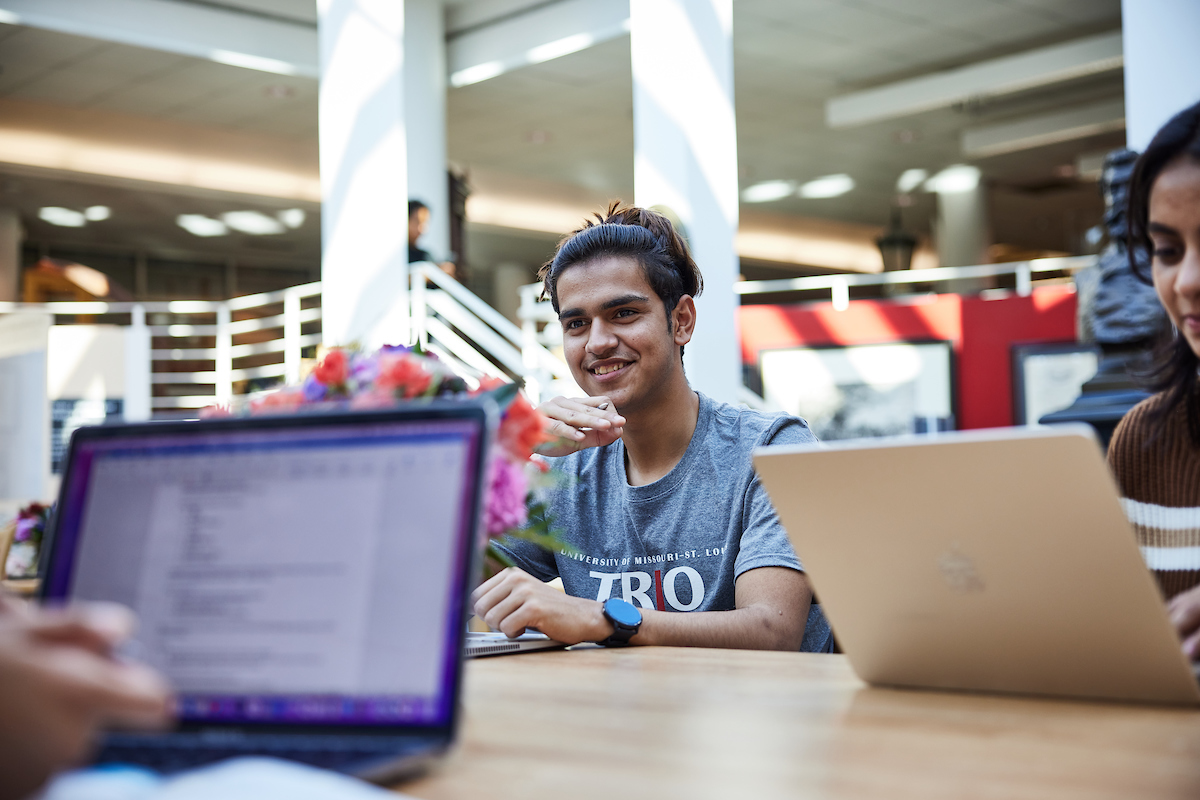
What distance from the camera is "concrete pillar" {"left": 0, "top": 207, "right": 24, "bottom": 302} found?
10016 mm

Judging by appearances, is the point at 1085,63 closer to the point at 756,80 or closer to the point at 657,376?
the point at 756,80

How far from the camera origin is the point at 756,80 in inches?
323

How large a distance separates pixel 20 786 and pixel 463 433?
1.00 feet

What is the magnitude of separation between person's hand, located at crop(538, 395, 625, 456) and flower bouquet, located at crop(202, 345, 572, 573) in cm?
44


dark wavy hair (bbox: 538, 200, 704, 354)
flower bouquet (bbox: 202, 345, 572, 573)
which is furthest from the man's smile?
flower bouquet (bbox: 202, 345, 572, 573)

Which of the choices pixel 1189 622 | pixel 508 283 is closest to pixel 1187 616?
pixel 1189 622

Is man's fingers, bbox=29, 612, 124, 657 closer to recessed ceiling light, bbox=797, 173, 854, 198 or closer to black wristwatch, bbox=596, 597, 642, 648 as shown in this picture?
black wristwatch, bbox=596, 597, 642, 648

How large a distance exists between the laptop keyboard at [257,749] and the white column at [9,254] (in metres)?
10.8

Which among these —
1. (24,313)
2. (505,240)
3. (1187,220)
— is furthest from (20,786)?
(505,240)

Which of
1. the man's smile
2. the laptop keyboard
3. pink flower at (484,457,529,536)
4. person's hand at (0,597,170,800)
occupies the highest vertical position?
the man's smile

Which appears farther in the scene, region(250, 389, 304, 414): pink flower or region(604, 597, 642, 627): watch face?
region(604, 597, 642, 627): watch face

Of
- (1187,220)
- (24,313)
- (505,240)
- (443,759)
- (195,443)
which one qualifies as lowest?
(443,759)

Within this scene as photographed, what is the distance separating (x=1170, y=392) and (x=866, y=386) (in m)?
6.57

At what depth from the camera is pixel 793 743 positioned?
72 cm
